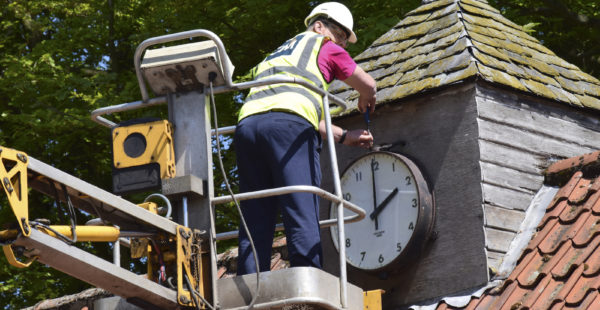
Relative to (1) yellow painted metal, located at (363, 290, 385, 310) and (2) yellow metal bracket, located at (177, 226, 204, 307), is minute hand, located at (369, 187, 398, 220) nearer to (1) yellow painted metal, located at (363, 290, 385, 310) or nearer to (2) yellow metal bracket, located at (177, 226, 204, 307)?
(1) yellow painted metal, located at (363, 290, 385, 310)

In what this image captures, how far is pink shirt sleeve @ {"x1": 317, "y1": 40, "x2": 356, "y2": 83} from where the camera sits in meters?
7.61

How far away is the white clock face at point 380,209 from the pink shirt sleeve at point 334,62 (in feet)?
5.46

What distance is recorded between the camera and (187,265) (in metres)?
6.56

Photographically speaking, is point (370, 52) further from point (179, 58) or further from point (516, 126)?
point (179, 58)

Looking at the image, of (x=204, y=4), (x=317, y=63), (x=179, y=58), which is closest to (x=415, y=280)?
(x=317, y=63)

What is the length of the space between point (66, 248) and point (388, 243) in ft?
11.7

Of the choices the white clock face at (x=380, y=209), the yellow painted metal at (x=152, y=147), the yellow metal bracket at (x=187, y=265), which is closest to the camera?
the yellow metal bracket at (x=187, y=265)

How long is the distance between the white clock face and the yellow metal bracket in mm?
2633

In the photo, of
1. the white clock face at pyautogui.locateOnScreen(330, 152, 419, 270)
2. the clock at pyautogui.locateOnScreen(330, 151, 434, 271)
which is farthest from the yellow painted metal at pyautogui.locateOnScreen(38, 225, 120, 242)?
the white clock face at pyautogui.locateOnScreen(330, 152, 419, 270)

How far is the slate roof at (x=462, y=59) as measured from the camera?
9422 mm

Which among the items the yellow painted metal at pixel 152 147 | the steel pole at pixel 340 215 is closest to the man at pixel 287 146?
the steel pole at pixel 340 215

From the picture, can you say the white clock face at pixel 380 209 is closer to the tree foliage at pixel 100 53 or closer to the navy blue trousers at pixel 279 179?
the navy blue trousers at pixel 279 179

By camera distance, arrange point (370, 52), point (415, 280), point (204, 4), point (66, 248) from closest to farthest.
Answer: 1. point (66, 248)
2. point (415, 280)
3. point (370, 52)
4. point (204, 4)

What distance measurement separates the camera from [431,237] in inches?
351
